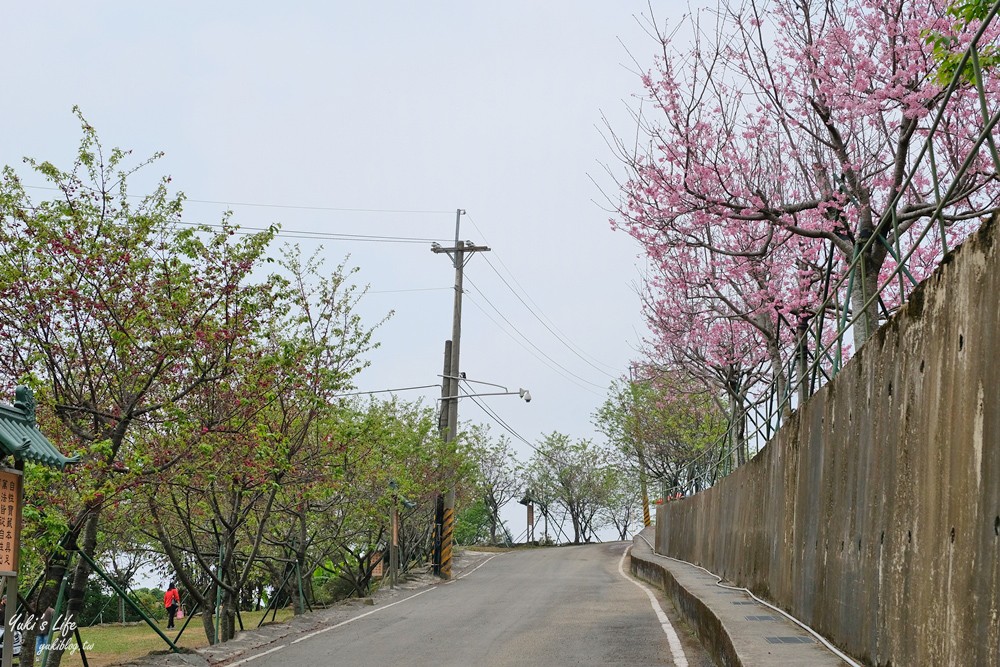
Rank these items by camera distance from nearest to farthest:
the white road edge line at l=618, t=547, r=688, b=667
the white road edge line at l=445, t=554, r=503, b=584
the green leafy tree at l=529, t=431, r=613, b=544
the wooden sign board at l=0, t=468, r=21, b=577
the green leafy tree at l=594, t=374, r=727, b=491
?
1. the wooden sign board at l=0, t=468, r=21, b=577
2. the white road edge line at l=618, t=547, r=688, b=667
3. the white road edge line at l=445, t=554, r=503, b=584
4. the green leafy tree at l=594, t=374, r=727, b=491
5. the green leafy tree at l=529, t=431, r=613, b=544

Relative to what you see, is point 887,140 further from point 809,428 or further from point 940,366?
point 940,366

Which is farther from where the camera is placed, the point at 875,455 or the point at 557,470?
the point at 557,470

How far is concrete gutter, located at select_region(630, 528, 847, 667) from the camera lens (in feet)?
28.2

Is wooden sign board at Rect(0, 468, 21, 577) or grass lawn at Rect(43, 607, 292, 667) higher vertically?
wooden sign board at Rect(0, 468, 21, 577)

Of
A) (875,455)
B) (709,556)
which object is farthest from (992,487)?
(709,556)

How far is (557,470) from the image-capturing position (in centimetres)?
7581

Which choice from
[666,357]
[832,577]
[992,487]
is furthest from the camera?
[666,357]

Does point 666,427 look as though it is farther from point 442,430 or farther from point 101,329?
point 101,329

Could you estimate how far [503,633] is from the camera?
1509 centimetres

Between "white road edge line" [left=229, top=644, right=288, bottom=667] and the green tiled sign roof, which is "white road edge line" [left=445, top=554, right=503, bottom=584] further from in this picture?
the green tiled sign roof

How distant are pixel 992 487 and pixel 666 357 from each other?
25383 millimetres

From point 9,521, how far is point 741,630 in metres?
7.09

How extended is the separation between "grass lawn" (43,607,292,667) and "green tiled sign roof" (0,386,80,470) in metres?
14.9

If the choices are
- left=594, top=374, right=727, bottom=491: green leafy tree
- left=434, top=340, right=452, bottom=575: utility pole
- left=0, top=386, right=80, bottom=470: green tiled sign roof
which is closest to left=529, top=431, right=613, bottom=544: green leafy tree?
left=594, top=374, right=727, bottom=491: green leafy tree
